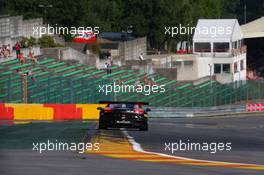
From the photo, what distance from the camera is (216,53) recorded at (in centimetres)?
8200

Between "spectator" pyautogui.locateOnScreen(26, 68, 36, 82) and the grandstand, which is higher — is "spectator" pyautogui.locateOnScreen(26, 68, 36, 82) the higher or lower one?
the higher one

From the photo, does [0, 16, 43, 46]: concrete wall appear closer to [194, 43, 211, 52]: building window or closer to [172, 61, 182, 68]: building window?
[172, 61, 182, 68]: building window

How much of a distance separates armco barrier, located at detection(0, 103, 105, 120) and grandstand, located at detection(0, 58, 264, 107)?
0.89 meters

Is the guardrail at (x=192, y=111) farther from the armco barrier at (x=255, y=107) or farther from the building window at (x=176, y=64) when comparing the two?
the building window at (x=176, y=64)

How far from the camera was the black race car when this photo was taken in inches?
1483

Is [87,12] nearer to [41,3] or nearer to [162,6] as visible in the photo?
[41,3]

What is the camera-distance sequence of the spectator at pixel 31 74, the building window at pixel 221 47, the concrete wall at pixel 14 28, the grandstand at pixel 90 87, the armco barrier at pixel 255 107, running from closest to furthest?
the grandstand at pixel 90 87, the spectator at pixel 31 74, the armco barrier at pixel 255 107, the concrete wall at pixel 14 28, the building window at pixel 221 47

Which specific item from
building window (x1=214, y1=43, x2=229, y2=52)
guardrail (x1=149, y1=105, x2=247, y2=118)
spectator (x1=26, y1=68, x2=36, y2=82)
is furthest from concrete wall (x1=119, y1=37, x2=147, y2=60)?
spectator (x1=26, y1=68, x2=36, y2=82)

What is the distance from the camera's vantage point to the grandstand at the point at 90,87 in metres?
53.1

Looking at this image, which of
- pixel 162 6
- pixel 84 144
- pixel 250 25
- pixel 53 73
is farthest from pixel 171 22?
pixel 84 144

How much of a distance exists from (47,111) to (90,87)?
146 inches

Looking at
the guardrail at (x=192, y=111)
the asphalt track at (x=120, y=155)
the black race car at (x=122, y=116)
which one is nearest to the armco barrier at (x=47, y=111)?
the guardrail at (x=192, y=111)

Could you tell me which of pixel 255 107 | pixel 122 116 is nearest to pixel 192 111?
pixel 255 107

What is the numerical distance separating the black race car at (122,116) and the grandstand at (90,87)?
1527cm
